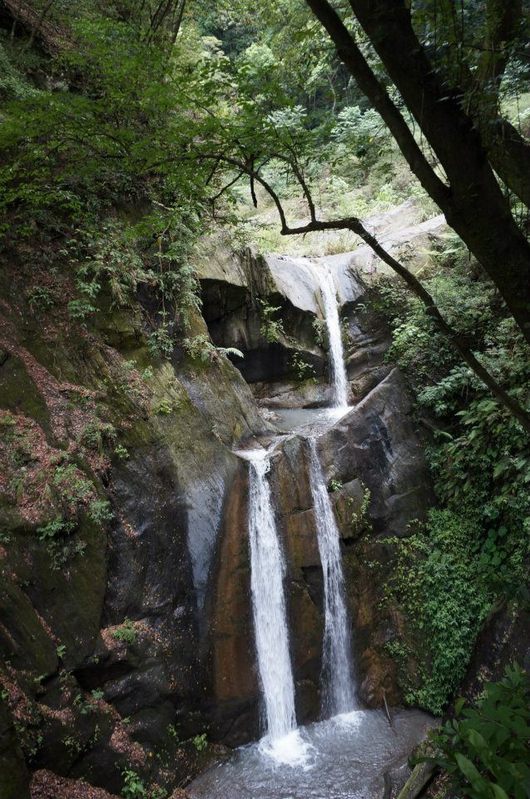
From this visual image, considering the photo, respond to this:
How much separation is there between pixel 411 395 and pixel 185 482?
15.0 feet

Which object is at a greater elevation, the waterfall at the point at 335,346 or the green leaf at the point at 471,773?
the waterfall at the point at 335,346

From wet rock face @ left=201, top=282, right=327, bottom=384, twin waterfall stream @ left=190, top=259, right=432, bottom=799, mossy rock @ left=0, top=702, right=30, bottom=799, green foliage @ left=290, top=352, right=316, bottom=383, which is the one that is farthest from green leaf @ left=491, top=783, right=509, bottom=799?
green foliage @ left=290, top=352, right=316, bottom=383

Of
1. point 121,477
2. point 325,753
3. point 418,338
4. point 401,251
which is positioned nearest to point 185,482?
point 121,477

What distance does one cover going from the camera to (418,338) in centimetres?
937

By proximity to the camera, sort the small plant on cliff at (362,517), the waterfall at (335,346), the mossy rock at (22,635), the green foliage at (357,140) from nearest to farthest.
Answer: the green foliage at (357,140) → the mossy rock at (22,635) → the small plant on cliff at (362,517) → the waterfall at (335,346)

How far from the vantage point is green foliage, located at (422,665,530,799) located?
1958 mm

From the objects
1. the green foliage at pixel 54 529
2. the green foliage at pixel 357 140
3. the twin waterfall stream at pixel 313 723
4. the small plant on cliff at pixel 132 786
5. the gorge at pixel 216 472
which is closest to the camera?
the green foliage at pixel 357 140

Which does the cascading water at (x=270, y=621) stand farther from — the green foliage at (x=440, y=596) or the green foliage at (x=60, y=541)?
the green foliage at (x=60, y=541)

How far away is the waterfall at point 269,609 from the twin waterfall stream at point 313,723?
13 mm

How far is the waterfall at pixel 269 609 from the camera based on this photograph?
676cm

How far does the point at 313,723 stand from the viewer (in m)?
6.82

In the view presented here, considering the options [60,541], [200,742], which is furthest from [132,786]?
[60,541]

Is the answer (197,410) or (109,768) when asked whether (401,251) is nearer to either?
(197,410)

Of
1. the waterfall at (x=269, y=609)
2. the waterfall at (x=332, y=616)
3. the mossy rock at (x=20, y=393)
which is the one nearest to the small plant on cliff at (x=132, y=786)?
the waterfall at (x=269, y=609)
